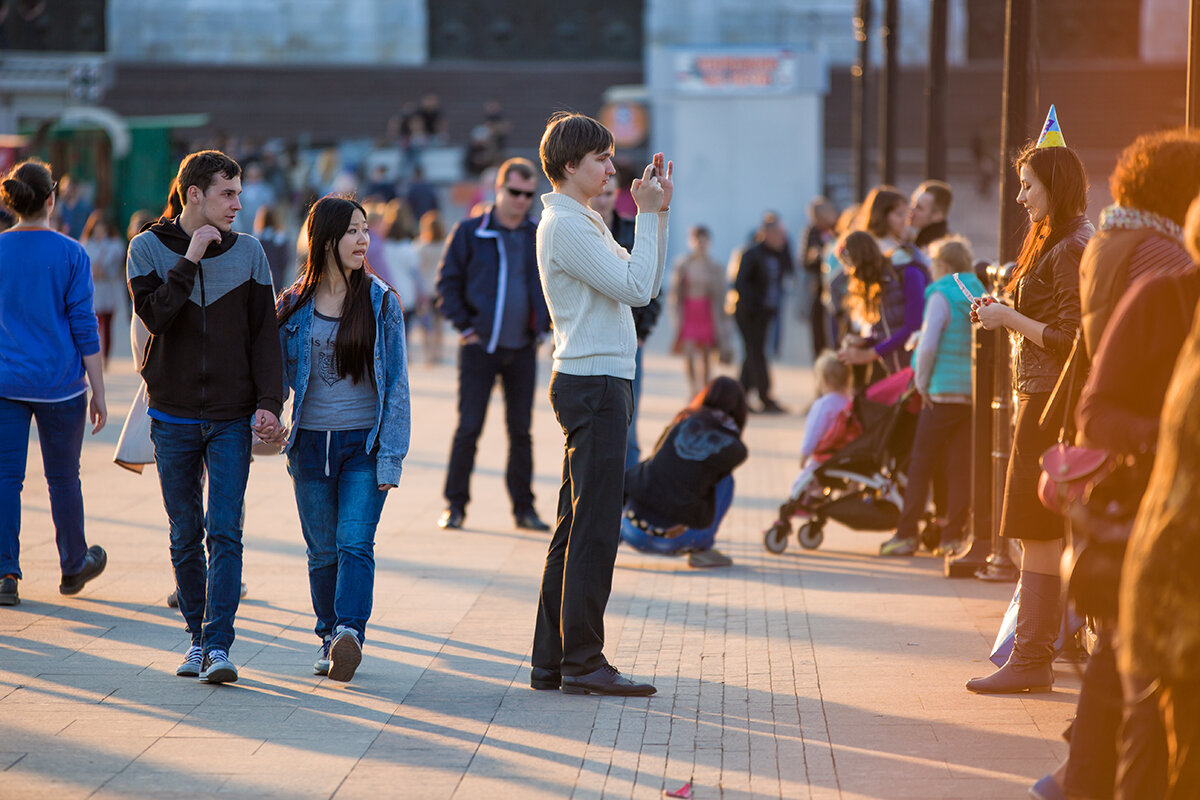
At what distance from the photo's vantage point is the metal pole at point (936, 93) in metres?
10.5

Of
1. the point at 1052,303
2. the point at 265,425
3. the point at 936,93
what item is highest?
the point at 936,93

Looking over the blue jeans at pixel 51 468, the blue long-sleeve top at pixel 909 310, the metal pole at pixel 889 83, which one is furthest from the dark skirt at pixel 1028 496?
the metal pole at pixel 889 83

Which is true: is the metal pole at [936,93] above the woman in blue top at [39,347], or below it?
above

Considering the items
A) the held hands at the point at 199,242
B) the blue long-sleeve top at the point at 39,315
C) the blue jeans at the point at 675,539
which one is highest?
the held hands at the point at 199,242

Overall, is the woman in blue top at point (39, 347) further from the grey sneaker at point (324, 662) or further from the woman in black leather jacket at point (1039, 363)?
the woman in black leather jacket at point (1039, 363)

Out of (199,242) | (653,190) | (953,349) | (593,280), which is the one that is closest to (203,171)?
(199,242)

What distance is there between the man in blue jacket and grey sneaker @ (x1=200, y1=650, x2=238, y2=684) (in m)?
3.62

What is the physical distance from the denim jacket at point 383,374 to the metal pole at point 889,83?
8932 mm

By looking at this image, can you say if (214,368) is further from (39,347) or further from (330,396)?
(39,347)

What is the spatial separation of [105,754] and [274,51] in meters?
35.0

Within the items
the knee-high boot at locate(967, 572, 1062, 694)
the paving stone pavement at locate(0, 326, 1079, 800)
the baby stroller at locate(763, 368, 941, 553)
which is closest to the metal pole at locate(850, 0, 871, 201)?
the baby stroller at locate(763, 368, 941, 553)

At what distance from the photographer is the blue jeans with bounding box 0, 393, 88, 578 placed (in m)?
6.82

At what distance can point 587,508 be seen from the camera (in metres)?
5.39

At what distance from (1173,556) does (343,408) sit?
329cm
